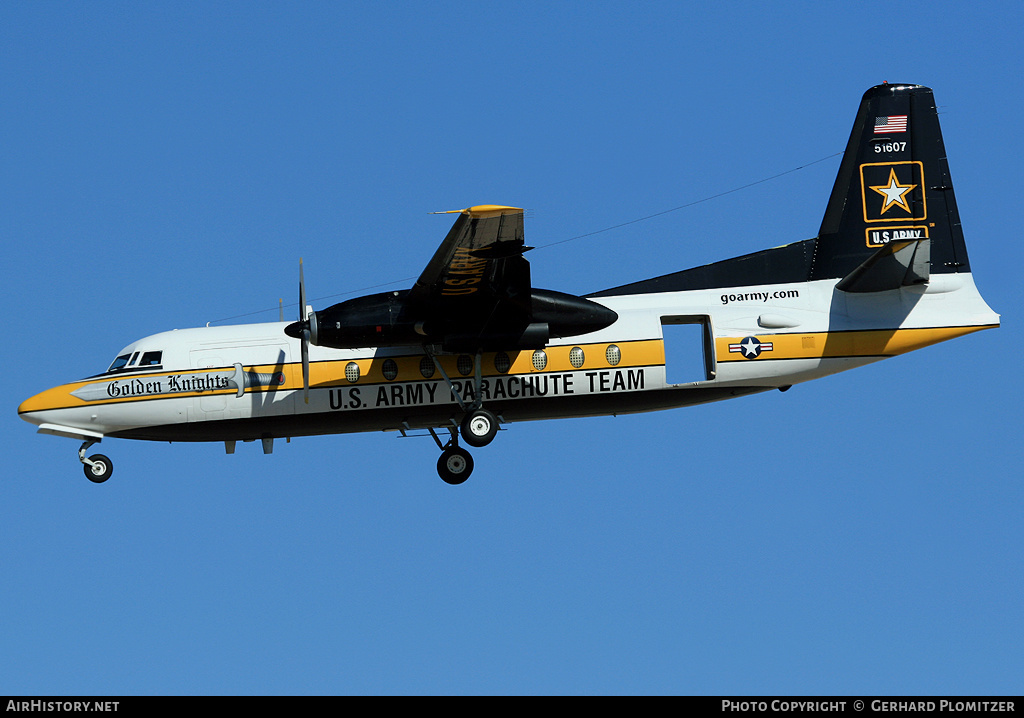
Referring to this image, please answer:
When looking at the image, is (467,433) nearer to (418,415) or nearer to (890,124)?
(418,415)

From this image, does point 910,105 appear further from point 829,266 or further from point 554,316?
point 554,316

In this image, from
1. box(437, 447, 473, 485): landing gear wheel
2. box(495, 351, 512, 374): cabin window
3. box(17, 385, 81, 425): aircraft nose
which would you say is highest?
box(495, 351, 512, 374): cabin window

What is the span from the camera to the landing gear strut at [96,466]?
73.8ft

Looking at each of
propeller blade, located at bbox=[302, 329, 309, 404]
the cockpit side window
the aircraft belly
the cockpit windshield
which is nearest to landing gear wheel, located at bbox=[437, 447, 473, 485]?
the aircraft belly

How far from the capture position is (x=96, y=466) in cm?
2250

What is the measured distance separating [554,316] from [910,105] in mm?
8870

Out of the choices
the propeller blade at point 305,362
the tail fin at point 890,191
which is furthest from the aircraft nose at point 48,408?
the tail fin at point 890,191

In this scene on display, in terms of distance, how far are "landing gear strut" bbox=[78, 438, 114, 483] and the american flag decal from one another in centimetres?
1632

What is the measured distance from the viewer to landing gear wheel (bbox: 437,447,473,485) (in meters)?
22.7

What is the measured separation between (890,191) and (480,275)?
901 cm

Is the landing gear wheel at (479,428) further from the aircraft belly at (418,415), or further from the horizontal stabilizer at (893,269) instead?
the horizontal stabilizer at (893,269)

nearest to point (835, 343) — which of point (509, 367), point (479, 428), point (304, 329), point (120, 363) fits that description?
point (509, 367)

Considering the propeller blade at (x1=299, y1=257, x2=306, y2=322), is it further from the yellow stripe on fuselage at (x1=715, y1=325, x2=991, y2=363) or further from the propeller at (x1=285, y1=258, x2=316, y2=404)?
the yellow stripe on fuselage at (x1=715, y1=325, x2=991, y2=363)

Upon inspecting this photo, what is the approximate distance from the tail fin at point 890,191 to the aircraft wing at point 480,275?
6.55 meters
